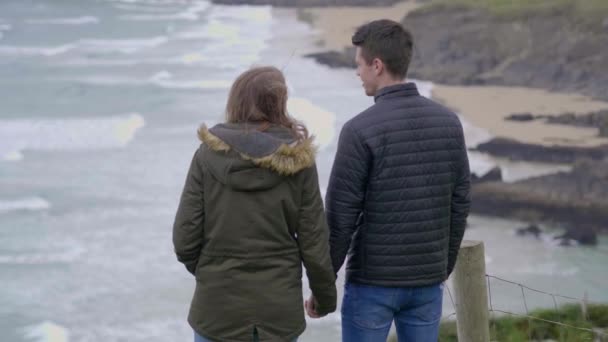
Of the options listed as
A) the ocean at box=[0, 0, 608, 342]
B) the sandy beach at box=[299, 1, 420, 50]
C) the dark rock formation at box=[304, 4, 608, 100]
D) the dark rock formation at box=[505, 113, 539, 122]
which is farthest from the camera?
the sandy beach at box=[299, 1, 420, 50]

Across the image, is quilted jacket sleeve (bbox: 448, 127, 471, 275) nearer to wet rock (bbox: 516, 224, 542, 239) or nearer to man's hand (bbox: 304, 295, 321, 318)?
man's hand (bbox: 304, 295, 321, 318)

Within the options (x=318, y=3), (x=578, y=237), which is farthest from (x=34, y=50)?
(x=578, y=237)

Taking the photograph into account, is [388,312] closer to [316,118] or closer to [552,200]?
[552,200]

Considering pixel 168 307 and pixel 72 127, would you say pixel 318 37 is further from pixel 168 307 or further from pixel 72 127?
pixel 168 307

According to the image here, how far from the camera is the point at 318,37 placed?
29922mm

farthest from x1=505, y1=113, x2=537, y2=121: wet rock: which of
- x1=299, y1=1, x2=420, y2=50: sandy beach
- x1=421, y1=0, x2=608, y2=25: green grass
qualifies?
x1=299, y1=1, x2=420, y2=50: sandy beach

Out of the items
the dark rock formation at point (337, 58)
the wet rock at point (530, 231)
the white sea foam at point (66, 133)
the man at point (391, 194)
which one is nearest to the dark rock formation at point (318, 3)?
the dark rock formation at point (337, 58)

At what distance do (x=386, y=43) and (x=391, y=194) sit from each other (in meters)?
0.38

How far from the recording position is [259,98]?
94.0 inches

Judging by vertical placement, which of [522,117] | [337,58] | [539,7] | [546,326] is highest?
[539,7]

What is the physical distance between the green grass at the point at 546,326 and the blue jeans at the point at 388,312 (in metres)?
1.66

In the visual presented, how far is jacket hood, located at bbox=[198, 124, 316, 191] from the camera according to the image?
236cm

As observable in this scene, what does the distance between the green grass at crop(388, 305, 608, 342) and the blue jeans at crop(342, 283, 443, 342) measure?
166 centimetres

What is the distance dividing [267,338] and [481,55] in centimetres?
2197
